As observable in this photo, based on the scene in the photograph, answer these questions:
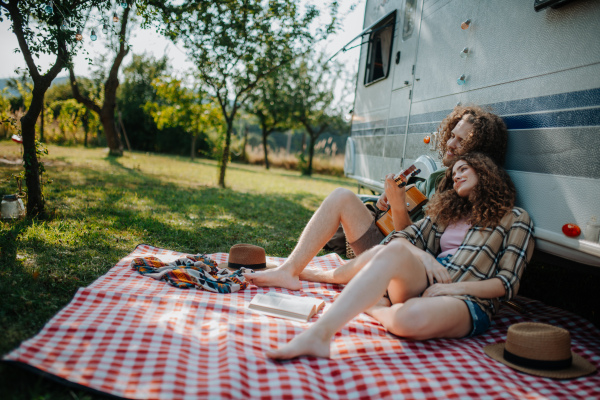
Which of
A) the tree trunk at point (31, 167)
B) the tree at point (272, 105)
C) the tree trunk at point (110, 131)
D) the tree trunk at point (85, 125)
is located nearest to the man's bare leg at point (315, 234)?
the tree trunk at point (31, 167)

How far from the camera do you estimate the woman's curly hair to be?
2.38 meters

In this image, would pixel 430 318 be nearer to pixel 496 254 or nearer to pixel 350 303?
pixel 350 303

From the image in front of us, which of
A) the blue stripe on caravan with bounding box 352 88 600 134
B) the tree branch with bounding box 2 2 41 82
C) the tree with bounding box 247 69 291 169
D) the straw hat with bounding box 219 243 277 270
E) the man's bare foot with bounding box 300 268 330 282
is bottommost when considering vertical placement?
the man's bare foot with bounding box 300 268 330 282

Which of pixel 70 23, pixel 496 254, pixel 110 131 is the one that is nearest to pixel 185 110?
pixel 110 131

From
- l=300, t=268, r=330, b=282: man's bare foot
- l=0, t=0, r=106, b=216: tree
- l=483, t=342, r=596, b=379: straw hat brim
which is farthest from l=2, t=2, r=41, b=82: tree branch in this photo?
l=483, t=342, r=596, b=379: straw hat brim

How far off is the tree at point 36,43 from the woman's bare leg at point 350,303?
3.39 meters

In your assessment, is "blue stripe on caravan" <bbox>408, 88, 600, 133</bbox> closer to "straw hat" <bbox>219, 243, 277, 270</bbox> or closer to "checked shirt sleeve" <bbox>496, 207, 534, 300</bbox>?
"checked shirt sleeve" <bbox>496, 207, 534, 300</bbox>

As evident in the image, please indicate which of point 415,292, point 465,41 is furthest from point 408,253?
point 465,41

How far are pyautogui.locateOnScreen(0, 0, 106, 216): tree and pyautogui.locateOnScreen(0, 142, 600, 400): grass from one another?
471mm

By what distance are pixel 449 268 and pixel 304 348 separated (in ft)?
3.20

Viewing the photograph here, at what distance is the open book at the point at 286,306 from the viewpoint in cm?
241

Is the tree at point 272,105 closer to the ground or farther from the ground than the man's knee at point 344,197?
farther from the ground

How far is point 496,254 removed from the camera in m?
2.32

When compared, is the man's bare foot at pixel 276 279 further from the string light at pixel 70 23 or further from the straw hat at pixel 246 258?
the string light at pixel 70 23
